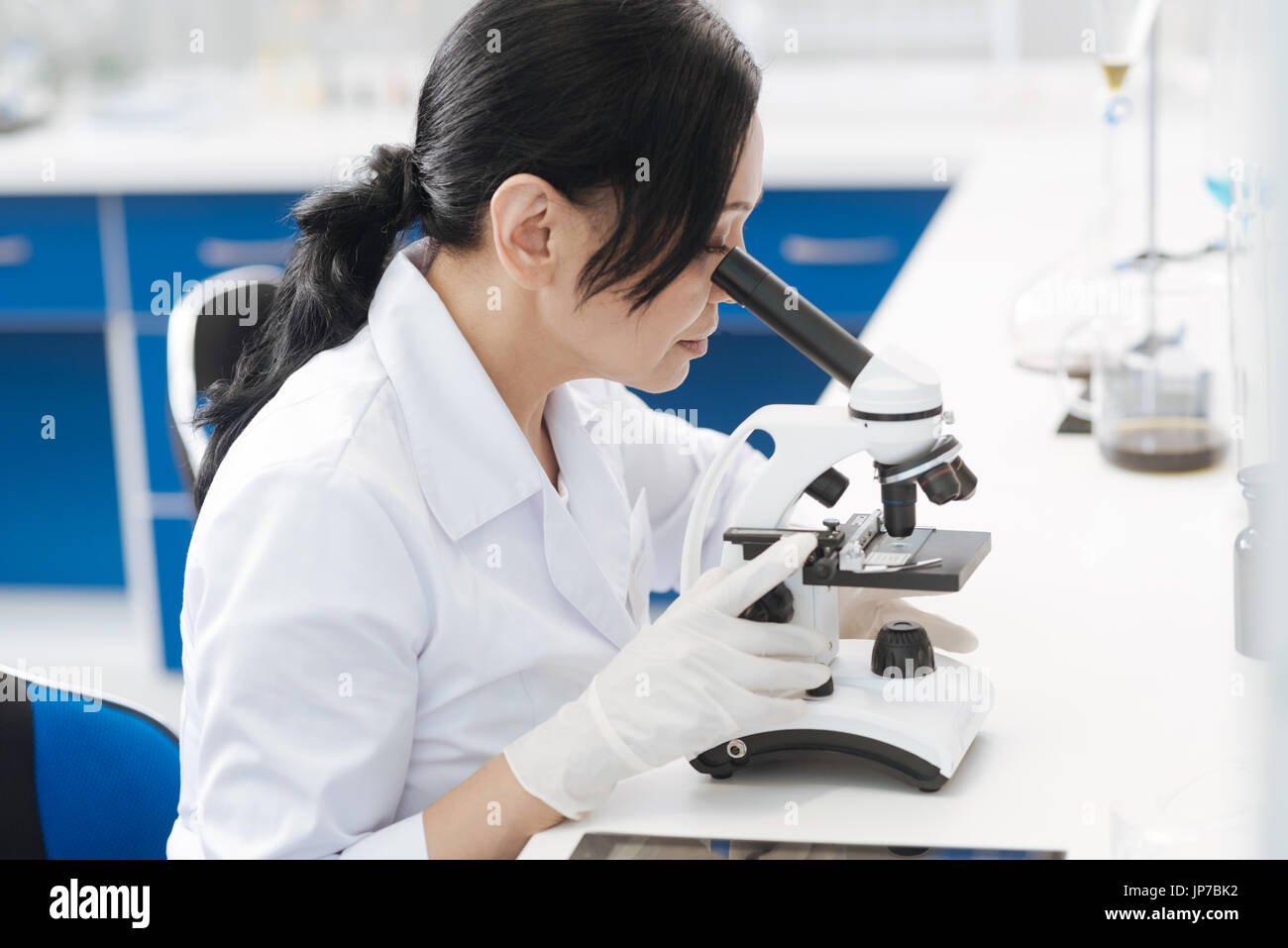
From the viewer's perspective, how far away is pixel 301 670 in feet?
3.25

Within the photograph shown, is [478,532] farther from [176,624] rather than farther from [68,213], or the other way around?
[68,213]

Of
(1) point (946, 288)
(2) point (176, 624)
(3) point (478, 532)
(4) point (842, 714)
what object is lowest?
(2) point (176, 624)

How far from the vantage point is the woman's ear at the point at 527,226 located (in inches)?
43.7

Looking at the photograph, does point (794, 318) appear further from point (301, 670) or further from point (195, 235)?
point (195, 235)

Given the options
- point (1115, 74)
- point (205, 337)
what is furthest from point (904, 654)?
point (1115, 74)

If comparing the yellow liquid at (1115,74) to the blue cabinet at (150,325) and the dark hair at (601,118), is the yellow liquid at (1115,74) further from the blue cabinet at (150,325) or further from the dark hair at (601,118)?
the blue cabinet at (150,325)

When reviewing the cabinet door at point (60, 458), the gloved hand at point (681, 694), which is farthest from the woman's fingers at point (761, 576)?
the cabinet door at point (60, 458)

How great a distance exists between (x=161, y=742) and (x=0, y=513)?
250 centimetres

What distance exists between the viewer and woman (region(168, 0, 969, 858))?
A: 994 mm

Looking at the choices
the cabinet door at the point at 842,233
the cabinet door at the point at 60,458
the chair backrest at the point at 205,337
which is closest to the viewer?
the chair backrest at the point at 205,337

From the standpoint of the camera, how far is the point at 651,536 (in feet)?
5.48

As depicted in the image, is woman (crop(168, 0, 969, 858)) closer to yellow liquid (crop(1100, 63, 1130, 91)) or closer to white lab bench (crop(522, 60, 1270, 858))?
white lab bench (crop(522, 60, 1270, 858))

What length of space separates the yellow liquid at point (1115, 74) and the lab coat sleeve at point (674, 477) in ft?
2.34
